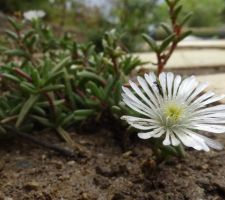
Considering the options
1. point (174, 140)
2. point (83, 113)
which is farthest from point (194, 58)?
point (174, 140)

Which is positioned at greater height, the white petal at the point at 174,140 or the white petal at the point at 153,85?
the white petal at the point at 153,85

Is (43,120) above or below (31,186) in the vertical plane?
above

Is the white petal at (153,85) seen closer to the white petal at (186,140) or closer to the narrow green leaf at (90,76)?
the white petal at (186,140)

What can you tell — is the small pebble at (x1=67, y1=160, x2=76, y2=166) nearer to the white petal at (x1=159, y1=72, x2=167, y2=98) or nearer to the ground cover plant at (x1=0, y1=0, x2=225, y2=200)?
the ground cover plant at (x1=0, y1=0, x2=225, y2=200)

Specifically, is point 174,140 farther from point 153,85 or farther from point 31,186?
point 31,186

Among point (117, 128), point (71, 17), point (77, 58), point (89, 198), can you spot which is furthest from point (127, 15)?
point (89, 198)

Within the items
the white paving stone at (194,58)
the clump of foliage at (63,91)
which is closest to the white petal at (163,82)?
the clump of foliage at (63,91)

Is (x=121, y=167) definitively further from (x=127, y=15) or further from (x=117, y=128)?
(x=127, y=15)
